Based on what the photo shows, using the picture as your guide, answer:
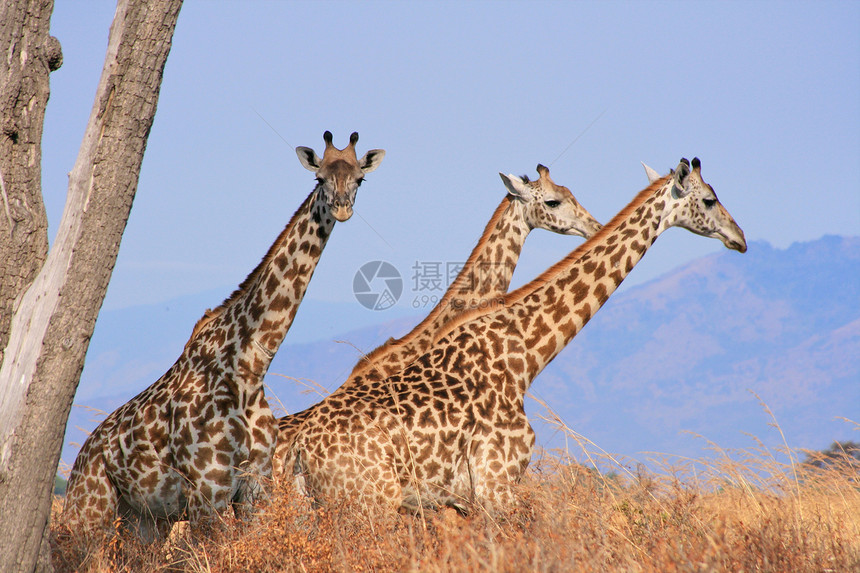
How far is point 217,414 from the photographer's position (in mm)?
6934

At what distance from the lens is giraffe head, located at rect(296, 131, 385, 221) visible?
6843 millimetres

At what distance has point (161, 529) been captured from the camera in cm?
757

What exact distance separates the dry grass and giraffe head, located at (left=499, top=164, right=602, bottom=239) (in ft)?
12.4

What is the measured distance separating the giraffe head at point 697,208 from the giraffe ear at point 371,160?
3368mm

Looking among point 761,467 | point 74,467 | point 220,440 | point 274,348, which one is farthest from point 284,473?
point 761,467

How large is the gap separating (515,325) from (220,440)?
3.02m

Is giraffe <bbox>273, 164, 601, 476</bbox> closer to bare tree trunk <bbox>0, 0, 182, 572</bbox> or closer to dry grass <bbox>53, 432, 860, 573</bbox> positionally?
dry grass <bbox>53, 432, 860, 573</bbox>

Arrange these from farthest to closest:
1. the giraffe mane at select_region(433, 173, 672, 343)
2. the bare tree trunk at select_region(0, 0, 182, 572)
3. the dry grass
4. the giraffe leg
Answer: the giraffe mane at select_region(433, 173, 672, 343)
the giraffe leg
the bare tree trunk at select_region(0, 0, 182, 572)
the dry grass

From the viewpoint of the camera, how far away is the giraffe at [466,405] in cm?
716

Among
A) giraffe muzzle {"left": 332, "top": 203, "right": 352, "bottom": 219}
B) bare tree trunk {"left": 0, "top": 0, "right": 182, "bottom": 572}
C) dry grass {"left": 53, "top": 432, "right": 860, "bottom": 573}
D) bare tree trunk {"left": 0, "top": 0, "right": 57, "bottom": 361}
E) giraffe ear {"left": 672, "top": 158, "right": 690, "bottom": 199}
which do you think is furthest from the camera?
giraffe ear {"left": 672, "top": 158, "right": 690, "bottom": 199}

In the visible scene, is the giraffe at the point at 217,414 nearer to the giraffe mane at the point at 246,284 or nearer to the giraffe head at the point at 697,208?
the giraffe mane at the point at 246,284

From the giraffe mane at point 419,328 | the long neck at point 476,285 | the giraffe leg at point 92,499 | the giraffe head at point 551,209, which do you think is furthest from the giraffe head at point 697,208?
the giraffe leg at point 92,499

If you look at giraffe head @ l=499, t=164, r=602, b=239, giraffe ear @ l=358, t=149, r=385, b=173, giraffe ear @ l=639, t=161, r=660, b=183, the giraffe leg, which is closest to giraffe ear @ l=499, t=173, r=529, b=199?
giraffe head @ l=499, t=164, r=602, b=239

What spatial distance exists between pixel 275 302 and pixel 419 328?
2295mm
